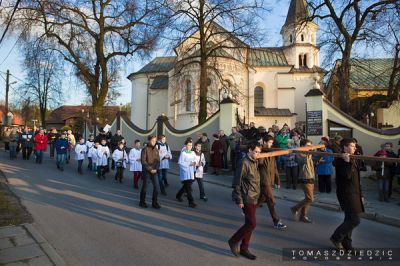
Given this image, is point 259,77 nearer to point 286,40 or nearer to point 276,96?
point 276,96

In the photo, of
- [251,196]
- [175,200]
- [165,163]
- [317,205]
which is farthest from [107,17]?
[251,196]

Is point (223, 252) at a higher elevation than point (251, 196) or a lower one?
lower

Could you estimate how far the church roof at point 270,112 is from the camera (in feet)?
137

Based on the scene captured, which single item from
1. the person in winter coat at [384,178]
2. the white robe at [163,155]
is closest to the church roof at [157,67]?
the white robe at [163,155]

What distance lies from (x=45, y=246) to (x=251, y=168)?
11.6 ft

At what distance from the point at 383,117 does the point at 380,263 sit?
2978cm

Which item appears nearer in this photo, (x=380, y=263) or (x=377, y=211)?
(x=380, y=263)

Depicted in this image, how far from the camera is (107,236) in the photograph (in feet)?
20.8

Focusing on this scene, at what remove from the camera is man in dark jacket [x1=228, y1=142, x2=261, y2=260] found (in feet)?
17.8

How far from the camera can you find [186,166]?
31.0 feet

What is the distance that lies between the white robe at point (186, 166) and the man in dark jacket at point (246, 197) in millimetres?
3902

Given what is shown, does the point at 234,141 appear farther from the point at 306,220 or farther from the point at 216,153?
the point at 306,220

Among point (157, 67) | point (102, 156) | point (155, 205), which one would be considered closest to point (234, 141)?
point (102, 156)

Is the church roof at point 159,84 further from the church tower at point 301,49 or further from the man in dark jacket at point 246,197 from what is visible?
the man in dark jacket at point 246,197
